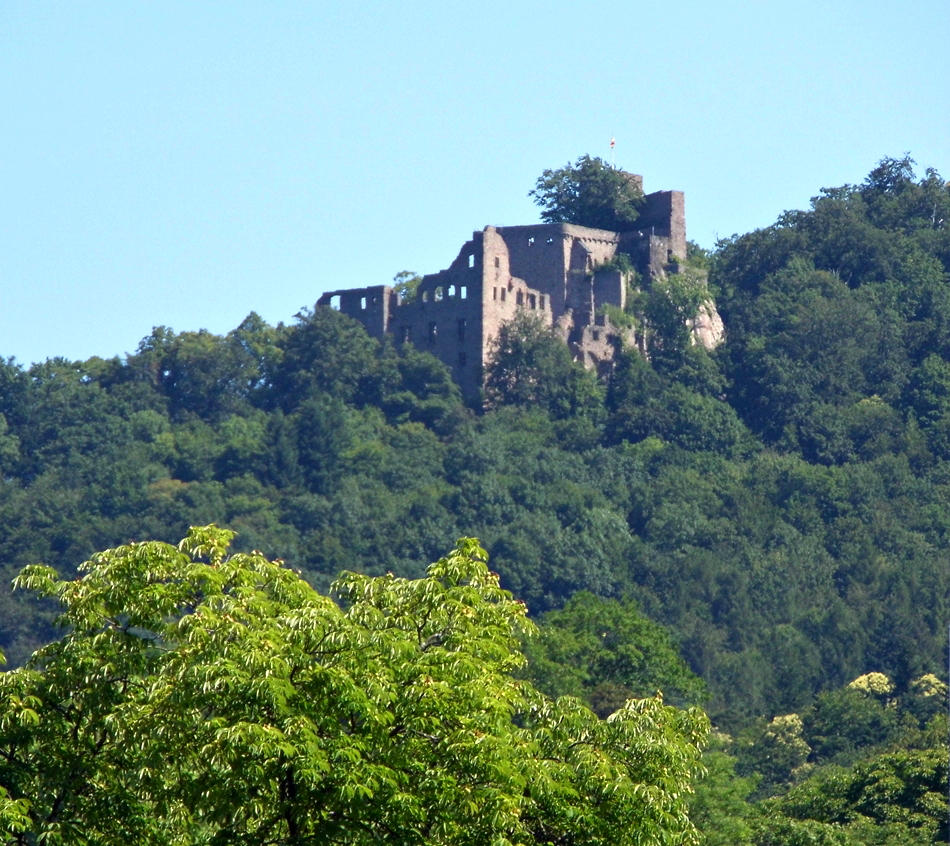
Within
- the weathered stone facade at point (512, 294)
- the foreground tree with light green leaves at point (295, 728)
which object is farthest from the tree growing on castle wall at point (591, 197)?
the foreground tree with light green leaves at point (295, 728)

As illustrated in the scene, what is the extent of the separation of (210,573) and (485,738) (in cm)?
314

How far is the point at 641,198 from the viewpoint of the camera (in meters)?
92.1

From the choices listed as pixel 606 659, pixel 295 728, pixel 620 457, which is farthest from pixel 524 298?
pixel 295 728

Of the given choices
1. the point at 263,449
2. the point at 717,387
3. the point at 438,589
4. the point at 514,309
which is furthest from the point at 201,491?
the point at 438,589

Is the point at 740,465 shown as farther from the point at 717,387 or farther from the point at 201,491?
the point at 201,491

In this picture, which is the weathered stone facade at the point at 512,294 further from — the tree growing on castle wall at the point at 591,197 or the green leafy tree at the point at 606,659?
the green leafy tree at the point at 606,659

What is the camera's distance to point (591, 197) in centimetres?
9156

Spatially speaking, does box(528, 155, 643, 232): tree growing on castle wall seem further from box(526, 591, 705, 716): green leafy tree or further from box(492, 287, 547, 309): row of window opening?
box(526, 591, 705, 716): green leafy tree

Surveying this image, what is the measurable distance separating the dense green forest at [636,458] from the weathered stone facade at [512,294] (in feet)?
3.10

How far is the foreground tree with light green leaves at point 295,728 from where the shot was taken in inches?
852

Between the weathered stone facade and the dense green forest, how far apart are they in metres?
0.94

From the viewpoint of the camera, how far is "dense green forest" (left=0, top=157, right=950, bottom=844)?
3221 inches

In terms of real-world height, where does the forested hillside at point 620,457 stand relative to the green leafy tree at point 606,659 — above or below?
above

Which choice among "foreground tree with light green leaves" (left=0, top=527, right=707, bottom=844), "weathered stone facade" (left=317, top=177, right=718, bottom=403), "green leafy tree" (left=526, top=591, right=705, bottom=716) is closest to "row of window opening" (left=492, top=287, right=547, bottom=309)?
"weathered stone facade" (left=317, top=177, right=718, bottom=403)
